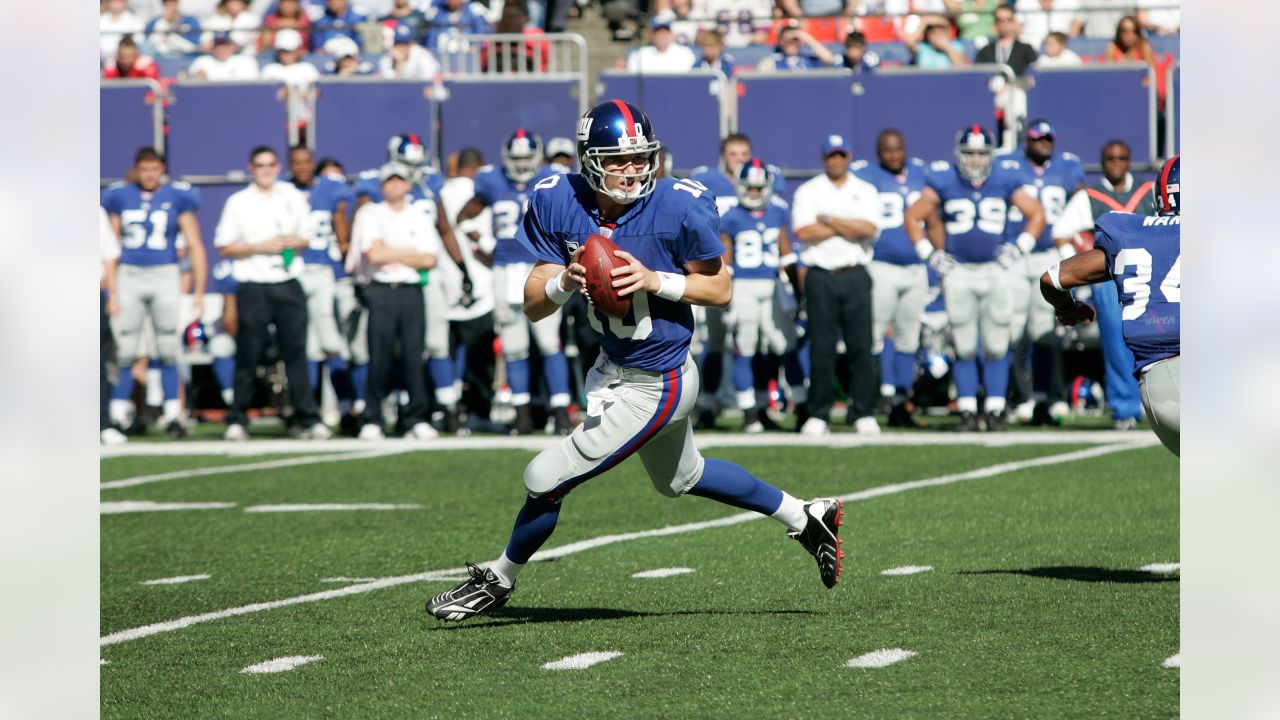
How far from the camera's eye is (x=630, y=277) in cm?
504

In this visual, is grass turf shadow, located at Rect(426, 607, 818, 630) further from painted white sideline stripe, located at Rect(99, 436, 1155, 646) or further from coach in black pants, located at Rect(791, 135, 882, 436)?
coach in black pants, located at Rect(791, 135, 882, 436)

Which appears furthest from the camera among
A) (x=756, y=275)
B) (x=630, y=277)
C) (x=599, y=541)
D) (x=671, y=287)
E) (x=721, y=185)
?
(x=756, y=275)

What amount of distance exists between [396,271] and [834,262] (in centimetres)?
284

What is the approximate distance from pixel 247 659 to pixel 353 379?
7.66m

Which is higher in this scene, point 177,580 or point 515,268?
point 515,268

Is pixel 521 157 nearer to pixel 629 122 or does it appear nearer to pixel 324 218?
pixel 324 218

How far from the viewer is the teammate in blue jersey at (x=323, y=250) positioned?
12305 millimetres

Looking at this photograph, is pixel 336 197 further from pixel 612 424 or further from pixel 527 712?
pixel 527 712

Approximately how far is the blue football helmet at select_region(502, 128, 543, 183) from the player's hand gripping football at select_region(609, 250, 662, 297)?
6.65 m

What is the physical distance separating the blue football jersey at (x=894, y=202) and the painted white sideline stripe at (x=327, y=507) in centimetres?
447

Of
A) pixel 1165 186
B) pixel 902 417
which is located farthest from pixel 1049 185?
pixel 1165 186

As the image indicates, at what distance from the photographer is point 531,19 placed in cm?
1631

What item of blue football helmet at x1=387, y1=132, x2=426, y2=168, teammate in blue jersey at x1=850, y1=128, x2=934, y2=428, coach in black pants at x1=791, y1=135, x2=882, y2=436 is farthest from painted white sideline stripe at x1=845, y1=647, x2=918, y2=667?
blue football helmet at x1=387, y1=132, x2=426, y2=168
